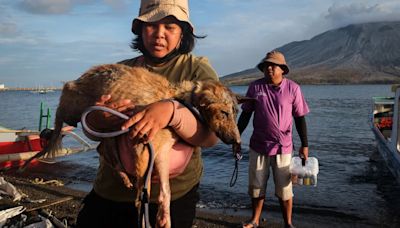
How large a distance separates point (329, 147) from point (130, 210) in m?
20.9

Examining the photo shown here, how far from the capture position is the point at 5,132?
14641 millimetres

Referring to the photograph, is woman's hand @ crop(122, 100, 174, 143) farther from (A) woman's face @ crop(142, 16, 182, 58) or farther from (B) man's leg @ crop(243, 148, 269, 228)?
(B) man's leg @ crop(243, 148, 269, 228)

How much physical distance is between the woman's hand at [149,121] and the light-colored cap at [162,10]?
860 millimetres

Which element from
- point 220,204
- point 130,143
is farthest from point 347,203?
point 130,143

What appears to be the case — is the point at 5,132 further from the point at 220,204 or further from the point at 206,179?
the point at 220,204

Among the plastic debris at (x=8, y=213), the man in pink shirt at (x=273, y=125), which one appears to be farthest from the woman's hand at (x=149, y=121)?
the plastic debris at (x=8, y=213)

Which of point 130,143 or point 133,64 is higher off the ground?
point 133,64

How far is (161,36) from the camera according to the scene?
3.17 metres

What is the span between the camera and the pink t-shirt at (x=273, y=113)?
745 cm

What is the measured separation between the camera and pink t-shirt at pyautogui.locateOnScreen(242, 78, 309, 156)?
745 cm

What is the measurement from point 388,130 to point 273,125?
1150cm

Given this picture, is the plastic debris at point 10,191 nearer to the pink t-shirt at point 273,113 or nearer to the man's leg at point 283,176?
the pink t-shirt at point 273,113

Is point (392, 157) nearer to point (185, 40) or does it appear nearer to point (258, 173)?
point (258, 173)

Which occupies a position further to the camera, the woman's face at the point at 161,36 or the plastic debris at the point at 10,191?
the plastic debris at the point at 10,191
